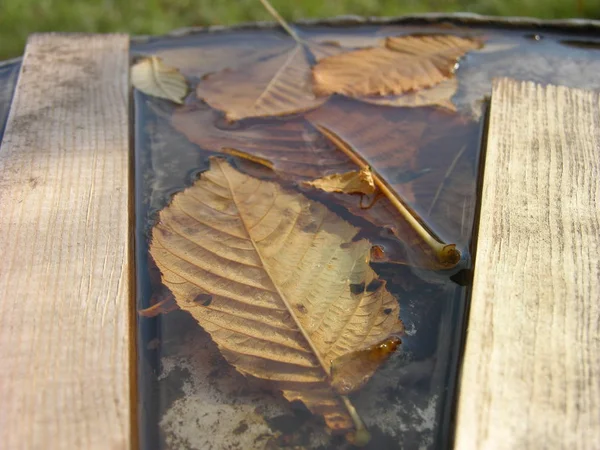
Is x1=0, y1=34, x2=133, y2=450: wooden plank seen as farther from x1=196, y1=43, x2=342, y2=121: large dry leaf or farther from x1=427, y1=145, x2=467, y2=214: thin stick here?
x1=427, y1=145, x2=467, y2=214: thin stick

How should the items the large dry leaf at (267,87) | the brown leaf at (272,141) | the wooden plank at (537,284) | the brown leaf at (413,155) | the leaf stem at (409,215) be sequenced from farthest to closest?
the large dry leaf at (267,87)
the brown leaf at (272,141)
the brown leaf at (413,155)
the leaf stem at (409,215)
the wooden plank at (537,284)

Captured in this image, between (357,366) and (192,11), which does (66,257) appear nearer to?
(357,366)

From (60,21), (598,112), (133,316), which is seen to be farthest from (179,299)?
(60,21)

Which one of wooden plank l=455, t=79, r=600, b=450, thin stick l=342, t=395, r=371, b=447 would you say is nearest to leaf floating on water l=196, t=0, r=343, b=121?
wooden plank l=455, t=79, r=600, b=450

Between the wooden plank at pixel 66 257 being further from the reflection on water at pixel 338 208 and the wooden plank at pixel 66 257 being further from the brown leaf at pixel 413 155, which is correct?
the brown leaf at pixel 413 155

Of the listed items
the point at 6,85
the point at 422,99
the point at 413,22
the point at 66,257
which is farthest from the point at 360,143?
the point at 6,85

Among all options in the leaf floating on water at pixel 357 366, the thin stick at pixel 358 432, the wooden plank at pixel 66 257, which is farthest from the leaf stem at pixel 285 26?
the thin stick at pixel 358 432

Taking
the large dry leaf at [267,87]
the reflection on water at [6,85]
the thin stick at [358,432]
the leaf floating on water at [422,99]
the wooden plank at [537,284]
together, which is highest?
the reflection on water at [6,85]
